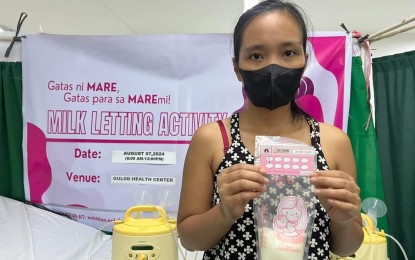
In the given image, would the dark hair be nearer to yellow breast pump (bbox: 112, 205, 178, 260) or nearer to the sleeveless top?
the sleeveless top

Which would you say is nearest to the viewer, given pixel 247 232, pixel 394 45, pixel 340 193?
pixel 340 193

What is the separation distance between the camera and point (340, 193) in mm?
594

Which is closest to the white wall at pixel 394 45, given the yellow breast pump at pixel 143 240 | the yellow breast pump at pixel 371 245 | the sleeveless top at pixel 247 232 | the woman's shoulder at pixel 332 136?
the yellow breast pump at pixel 371 245

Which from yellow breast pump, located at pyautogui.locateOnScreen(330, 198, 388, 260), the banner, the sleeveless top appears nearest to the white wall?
the banner

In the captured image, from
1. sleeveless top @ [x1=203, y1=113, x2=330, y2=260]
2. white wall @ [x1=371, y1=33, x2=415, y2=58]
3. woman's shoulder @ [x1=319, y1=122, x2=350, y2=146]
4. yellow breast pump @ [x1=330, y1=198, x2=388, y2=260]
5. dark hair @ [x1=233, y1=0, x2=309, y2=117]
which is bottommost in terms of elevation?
yellow breast pump @ [x1=330, y1=198, x2=388, y2=260]

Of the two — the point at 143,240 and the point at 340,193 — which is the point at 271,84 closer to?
the point at 340,193

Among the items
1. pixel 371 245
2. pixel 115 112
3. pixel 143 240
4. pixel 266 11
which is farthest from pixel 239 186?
pixel 115 112

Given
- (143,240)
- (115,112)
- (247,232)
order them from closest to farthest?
1. (247,232)
2. (143,240)
3. (115,112)

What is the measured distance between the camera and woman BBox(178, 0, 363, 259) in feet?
2.30

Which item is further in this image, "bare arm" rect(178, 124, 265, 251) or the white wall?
the white wall

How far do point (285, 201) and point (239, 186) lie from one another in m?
0.12

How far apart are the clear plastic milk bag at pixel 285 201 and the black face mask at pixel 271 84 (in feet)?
0.38

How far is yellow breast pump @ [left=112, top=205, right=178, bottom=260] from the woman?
0.54 meters

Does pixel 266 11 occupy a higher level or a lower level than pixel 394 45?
lower
